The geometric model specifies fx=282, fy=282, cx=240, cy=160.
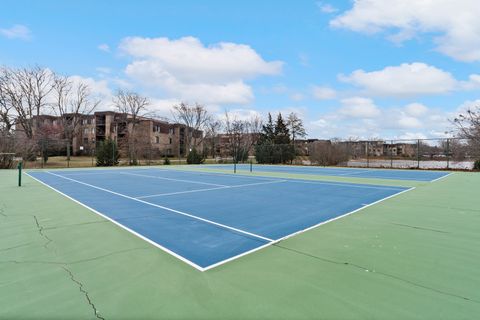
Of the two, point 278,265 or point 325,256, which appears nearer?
point 278,265

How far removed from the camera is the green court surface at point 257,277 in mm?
2344

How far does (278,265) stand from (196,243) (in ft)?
4.42

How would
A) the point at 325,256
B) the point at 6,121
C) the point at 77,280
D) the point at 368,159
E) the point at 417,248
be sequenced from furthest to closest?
the point at 6,121 < the point at 368,159 < the point at 417,248 < the point at 325,256 < the point at 77,280

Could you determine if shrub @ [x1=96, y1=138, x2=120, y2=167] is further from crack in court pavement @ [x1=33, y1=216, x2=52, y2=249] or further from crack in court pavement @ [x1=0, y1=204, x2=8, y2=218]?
crack in court pavement @ [x1=33, y1=216, x2=52, y2=249]

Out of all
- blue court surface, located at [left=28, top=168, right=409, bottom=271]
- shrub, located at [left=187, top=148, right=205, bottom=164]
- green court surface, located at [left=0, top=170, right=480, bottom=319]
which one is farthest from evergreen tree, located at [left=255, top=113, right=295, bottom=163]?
green court surface, located at [left=0, top=170, right=480, bottom=319]

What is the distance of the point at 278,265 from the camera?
3.30 m

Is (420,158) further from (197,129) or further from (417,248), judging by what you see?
(197,129)

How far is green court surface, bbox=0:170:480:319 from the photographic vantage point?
2.34 metres

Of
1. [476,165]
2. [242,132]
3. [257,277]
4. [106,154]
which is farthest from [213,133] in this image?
[257,277]

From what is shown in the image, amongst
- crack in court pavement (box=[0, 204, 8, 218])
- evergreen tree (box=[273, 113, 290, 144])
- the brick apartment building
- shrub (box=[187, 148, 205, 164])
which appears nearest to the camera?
crack in court pavement (box=[0, 204, 8, 218])

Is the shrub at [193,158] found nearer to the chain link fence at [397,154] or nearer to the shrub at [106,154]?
the shrub at [106,154]

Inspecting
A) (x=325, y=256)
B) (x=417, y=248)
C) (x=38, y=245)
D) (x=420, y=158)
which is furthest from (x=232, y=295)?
(x=420, y=158)

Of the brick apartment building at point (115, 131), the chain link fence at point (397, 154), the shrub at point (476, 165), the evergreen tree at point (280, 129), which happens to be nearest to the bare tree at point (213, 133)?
the brick apartment building at point (115, 131)

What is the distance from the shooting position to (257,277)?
297cm
